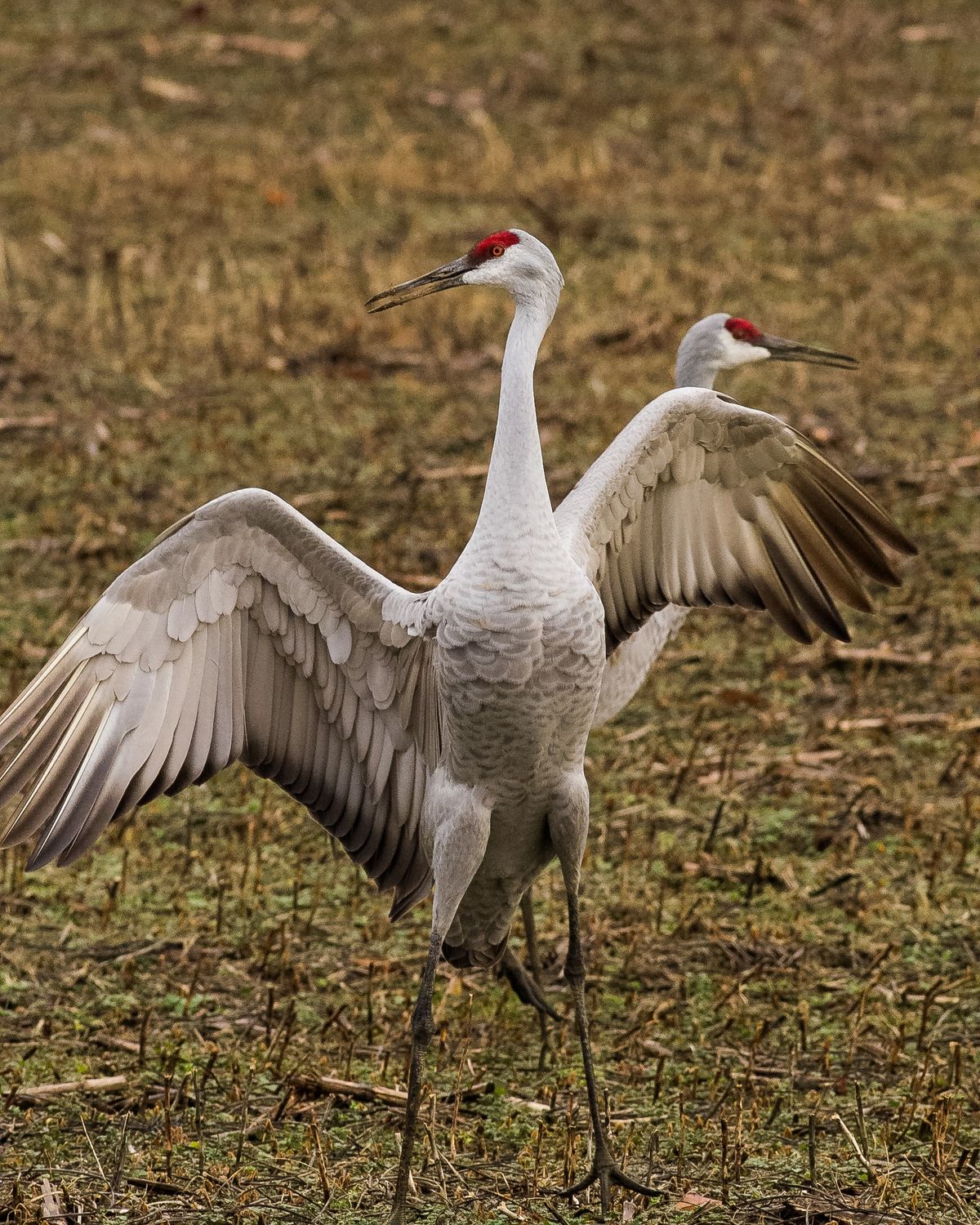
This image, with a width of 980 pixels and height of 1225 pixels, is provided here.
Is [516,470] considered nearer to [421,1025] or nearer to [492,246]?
[492,246]

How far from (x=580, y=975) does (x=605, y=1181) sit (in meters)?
0.53

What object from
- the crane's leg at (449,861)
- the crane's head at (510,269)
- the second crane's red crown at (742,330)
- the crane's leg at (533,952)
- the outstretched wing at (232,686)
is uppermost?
the crane's head at (510,269)

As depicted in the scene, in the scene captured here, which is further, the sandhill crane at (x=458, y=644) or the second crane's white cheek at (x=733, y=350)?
the second crane's white cheek at (x=733, y=350)

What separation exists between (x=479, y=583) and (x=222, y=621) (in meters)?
0.73

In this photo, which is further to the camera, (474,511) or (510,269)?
(474,511)

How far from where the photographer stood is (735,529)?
4.85 meters

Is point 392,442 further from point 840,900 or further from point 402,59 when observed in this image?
point 402,59

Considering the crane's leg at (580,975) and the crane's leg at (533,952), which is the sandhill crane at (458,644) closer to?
the crane's leg at (580,975)

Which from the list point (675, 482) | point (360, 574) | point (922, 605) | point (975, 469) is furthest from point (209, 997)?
point (975, 469)

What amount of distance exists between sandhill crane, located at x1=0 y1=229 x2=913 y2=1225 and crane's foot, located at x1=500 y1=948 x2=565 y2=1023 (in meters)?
0.31

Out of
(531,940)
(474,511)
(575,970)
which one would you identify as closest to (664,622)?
(531,940)

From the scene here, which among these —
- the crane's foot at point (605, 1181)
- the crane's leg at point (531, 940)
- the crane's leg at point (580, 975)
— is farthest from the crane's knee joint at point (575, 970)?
the crane's leg at point (531, 940)

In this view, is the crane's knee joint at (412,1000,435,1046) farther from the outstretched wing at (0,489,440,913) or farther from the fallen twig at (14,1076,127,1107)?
the fallen twig at (14,1076,127,1107)

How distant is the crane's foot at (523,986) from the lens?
192 inches
